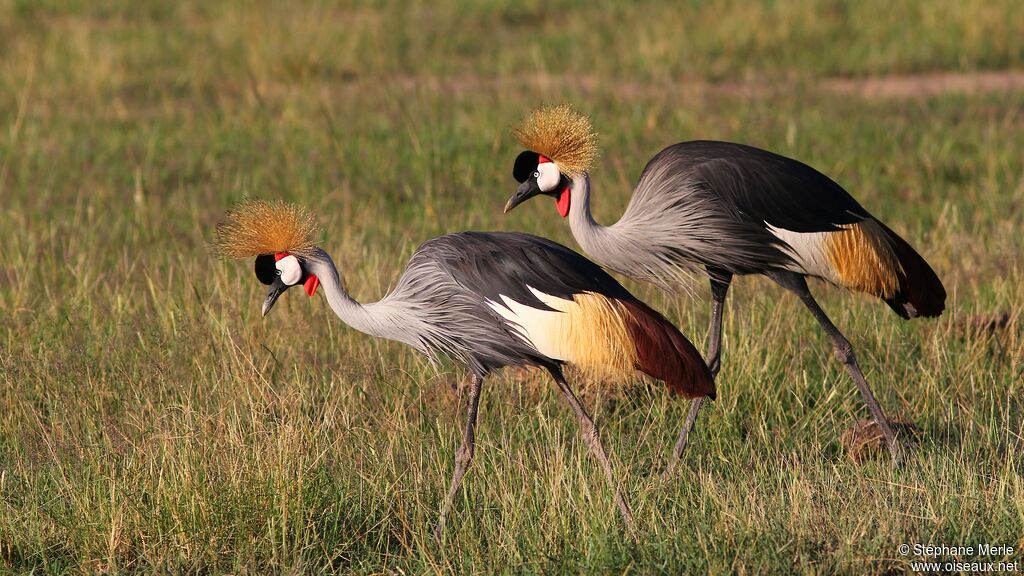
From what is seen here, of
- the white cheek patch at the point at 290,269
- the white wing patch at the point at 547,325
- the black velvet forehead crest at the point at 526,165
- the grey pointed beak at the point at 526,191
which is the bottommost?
the white wing patch at the point at 547,325

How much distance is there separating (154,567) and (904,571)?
1.72m

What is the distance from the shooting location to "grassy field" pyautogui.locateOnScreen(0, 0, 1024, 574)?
10.7ft

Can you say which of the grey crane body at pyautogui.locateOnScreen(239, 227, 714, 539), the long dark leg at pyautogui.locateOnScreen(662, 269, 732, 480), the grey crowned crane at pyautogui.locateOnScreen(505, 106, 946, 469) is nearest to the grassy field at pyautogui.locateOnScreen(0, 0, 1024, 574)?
the long dark leg at pyautogui.locateOnScreen(662, 269, 732, 480)

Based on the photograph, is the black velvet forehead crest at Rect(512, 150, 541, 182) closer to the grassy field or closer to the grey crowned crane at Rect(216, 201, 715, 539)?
the grey crowned crane at Rect(216, 201, 715, 539)

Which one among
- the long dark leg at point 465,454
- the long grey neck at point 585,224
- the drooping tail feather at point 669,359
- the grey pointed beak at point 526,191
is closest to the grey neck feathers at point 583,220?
the long grey neck at point 585,224

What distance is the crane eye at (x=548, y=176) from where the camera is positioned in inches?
151

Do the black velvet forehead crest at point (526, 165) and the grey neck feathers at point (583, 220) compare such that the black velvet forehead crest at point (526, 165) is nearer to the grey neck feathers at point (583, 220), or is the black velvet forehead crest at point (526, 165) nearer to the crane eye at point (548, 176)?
the crane eye at point (548, 176)

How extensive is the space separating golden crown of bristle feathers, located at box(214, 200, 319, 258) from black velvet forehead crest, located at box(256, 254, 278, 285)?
0.9 inches

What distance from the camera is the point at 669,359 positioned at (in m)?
3.44

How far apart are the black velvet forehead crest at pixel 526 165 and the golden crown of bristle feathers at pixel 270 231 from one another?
634 millimetres

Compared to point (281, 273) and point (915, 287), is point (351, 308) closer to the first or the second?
point (281, 273)

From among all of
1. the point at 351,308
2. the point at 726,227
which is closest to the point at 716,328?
the point at 726,227

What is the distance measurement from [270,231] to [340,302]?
27 centimetres

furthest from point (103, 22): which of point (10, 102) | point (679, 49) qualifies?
point (679, 49)
